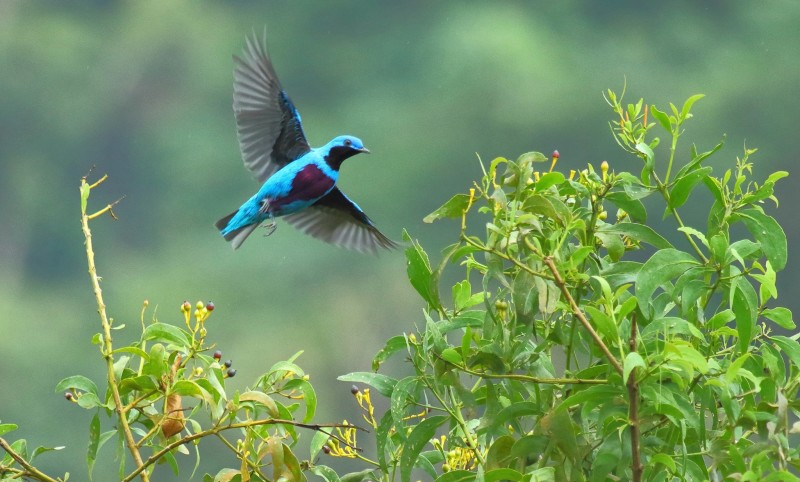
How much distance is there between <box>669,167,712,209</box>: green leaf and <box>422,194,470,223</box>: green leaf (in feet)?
0.57

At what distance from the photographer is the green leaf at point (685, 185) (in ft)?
2.94

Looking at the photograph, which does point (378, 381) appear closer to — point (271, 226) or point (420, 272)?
point (420, 272)

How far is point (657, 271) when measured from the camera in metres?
0.85

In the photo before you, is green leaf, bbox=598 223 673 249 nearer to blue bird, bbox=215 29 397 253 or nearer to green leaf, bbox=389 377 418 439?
green leaf, bbox=389 377 418 439

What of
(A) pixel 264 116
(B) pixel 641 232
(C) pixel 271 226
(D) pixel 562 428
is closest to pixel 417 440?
(D) pixel 562 428

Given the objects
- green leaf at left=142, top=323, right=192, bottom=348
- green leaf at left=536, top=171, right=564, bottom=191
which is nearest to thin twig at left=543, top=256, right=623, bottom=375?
green leaf at left=536, top=171, right=564, bottom=191

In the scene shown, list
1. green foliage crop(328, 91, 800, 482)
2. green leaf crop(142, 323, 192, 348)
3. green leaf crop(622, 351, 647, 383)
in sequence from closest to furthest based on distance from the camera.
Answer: green leaf crop(622, 351, 647, 383) → green foliage crop(328, 91, 800, 482) → green leaf crop(142, 323, 192, 348)

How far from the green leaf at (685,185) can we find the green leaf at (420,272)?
8.2 inches

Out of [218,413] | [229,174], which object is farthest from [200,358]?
[229,174]

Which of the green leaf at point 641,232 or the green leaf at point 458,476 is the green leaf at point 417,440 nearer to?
the green leaf at point 458,476

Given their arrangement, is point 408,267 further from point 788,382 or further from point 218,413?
point 788,382

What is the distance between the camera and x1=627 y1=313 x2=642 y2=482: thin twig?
78 centimetres

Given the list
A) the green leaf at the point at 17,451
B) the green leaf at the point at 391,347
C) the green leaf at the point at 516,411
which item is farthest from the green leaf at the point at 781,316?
the green leaf at the point at 17,451

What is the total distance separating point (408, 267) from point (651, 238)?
20 cm
